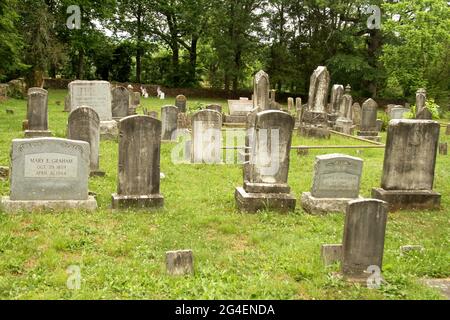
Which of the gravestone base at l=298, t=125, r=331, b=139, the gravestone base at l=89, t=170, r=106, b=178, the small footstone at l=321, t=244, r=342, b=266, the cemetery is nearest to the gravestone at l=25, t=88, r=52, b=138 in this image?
the cemetery

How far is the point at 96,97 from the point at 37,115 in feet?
6.53

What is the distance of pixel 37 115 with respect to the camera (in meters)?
14.5

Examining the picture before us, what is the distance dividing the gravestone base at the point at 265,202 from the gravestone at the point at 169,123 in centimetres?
724

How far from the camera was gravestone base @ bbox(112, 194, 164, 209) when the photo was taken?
8.18 meters

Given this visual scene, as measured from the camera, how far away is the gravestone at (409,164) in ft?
Result: 29.6

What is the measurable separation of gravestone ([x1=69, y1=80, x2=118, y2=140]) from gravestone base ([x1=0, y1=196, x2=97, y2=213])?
774 centimetres

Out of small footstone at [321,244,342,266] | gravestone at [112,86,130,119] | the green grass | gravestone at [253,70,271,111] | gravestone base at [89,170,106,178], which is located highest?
gravestone at [253,70,271,111]

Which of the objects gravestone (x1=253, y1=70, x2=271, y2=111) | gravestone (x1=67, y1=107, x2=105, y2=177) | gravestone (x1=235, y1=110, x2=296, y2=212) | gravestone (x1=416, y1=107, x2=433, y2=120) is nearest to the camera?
gravestone (x1=235, y1=110, x2=296, y2=212)

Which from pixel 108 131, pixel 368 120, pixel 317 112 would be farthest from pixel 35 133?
pixel 368 120

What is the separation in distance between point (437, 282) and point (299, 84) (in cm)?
3831

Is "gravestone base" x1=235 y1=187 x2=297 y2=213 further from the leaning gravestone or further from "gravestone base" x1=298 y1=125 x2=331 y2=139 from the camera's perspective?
"gravestone base" x1=298 y1=125 x2=331 y2=139

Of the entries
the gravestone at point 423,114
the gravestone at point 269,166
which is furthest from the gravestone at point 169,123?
the gravestone at point 423,114

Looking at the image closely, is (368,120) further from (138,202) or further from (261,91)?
(138,202)
